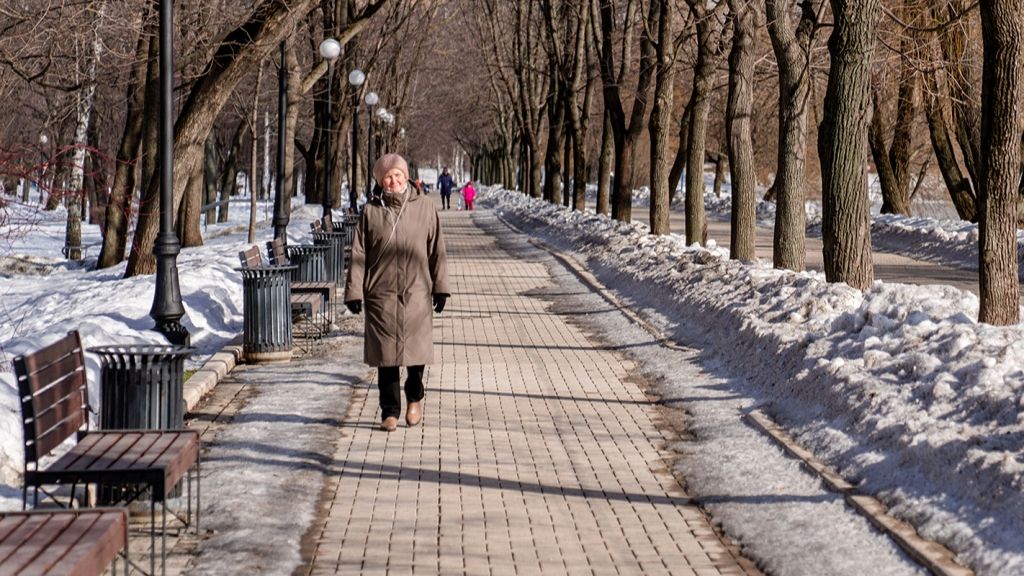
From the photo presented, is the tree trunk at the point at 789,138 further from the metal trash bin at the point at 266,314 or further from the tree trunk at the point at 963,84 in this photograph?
the metal trash bin at the point at 266,314

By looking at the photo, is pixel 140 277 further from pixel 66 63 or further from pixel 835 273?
pixel 835 273

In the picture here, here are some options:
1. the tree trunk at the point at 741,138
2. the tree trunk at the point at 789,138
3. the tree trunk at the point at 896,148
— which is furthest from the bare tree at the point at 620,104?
the tree trunk at the point at 789,138

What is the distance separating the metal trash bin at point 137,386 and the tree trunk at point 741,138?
1347cm

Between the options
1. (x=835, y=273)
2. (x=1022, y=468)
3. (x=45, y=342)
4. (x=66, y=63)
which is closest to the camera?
(x=1022, y=468)

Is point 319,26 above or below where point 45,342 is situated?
above

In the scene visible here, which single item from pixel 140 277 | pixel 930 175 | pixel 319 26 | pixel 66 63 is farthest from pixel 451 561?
pixel 930 175

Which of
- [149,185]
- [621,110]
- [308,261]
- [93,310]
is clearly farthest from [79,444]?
[621,110]

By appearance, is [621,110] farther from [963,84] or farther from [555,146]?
[555,146]

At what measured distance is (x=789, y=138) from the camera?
17703mm

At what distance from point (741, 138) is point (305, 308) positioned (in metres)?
8.25

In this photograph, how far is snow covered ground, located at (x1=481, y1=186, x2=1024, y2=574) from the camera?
7074mm

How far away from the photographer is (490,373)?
42.9 feet

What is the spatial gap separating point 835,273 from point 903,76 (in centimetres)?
1759

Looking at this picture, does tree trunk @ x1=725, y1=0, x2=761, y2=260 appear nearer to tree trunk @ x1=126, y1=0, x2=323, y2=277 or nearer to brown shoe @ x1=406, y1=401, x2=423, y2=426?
tree trunk @ x1=126, y1=0, x2=323, y2=277
